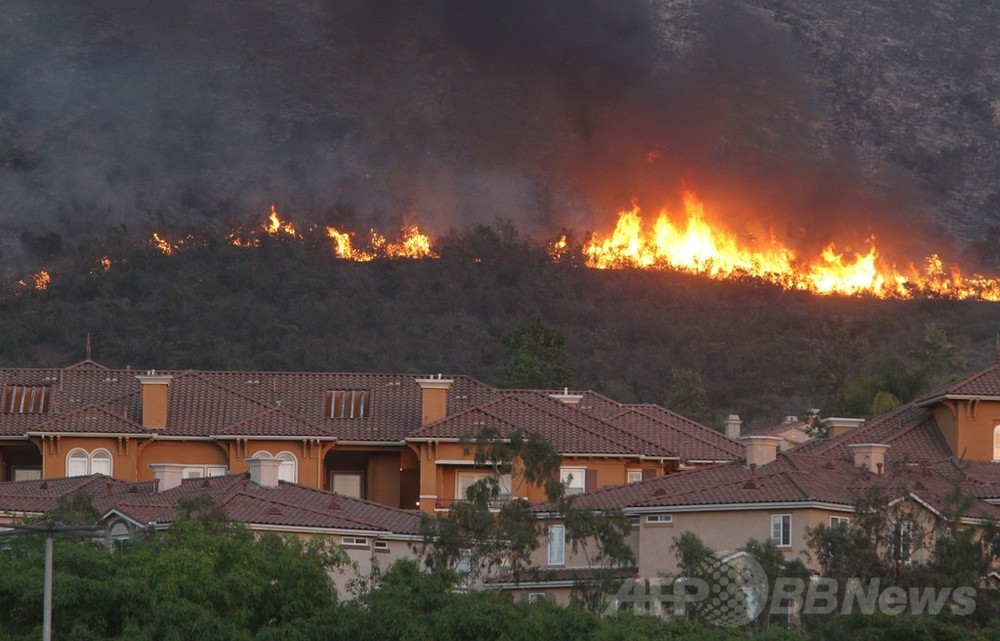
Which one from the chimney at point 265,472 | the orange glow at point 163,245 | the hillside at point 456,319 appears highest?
the orange glow at point 163,245

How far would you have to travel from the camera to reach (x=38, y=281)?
163 meters

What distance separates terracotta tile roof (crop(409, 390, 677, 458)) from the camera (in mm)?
76688

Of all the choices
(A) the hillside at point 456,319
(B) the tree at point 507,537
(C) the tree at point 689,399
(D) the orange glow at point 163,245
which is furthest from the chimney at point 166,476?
(D) the orange glow at point 163,245

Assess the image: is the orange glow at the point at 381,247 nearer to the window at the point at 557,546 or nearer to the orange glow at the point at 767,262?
the orange glow at the point at 767,262

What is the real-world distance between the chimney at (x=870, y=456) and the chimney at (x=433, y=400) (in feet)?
52.0

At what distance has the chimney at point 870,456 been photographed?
67375mm

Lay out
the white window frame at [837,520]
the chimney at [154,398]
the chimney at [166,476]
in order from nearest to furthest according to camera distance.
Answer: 1. the white window frame at [837,520]
2. the chimney at [166,476]
3. the chimney at [154,398]

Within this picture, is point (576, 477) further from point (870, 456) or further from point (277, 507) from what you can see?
point (277, 507)

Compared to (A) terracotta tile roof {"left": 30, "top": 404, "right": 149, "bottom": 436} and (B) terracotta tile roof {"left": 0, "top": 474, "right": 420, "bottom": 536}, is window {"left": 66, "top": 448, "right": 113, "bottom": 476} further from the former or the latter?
(B) terracotta tile roof {"left": 0, "top": 474, "right": 420, "bottom": 536}

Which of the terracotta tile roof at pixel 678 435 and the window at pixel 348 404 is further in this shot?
the window at pixel 348 404

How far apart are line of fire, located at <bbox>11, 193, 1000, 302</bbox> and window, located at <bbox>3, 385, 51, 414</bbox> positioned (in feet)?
272

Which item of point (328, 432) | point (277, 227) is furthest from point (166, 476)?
point (277, 227)

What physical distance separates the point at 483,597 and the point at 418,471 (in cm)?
2665

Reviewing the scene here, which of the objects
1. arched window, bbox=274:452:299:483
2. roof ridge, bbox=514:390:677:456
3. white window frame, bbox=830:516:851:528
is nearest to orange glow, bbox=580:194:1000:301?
roof ridge, bbox=514:390:677:456
